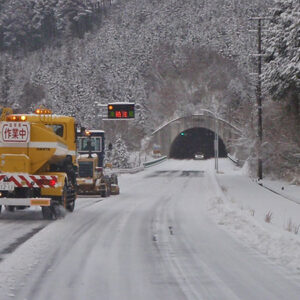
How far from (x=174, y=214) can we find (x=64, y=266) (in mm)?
8454

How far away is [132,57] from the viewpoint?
12119 cm

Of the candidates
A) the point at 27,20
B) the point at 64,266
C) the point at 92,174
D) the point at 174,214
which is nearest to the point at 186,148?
the point at 27,20

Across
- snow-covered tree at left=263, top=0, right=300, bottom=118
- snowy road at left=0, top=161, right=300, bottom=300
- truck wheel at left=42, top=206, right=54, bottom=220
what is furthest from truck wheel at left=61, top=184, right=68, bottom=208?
snow-covered tree at left=263, top=0, right=300, bottom=118

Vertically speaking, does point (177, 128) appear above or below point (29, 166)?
above

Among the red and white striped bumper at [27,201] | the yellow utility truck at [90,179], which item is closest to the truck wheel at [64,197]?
the red and white striped bumper at [27,201]

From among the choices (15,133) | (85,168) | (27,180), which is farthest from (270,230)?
(85,168)

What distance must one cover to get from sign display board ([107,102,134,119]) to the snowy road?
71.0ft

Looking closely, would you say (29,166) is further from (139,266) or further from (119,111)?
(119,111)

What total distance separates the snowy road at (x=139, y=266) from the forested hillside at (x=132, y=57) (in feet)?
126

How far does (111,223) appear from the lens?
1352 cm

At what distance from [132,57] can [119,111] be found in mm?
88853

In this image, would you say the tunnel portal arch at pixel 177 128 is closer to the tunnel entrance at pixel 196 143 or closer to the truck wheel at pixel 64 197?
the tunnel entrance at pixel 196 143

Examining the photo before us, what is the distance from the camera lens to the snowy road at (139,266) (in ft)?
21.2

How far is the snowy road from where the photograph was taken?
21.2 feet
